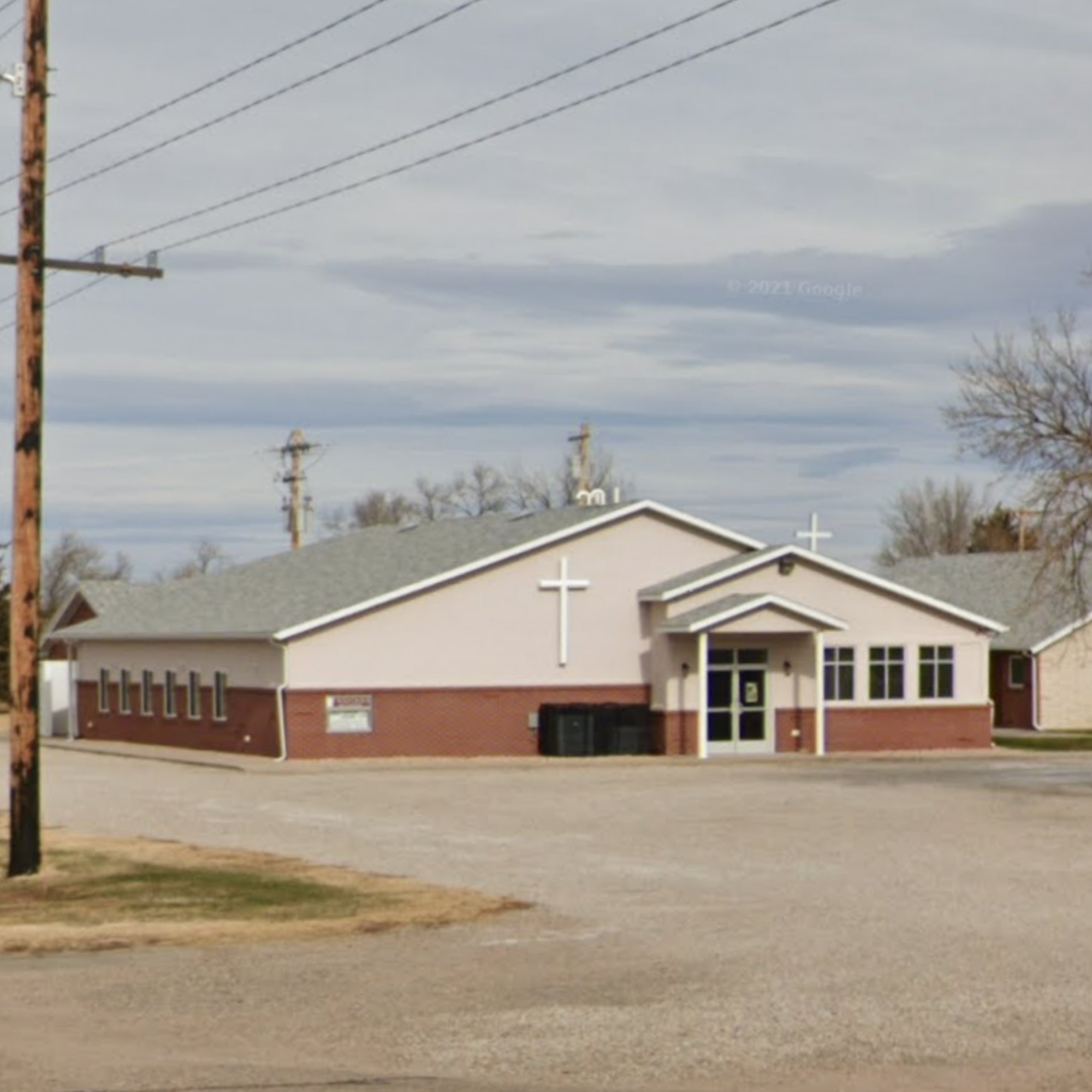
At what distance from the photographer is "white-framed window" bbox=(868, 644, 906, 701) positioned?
5350 centimetres

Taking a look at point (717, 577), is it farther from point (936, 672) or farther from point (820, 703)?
point (936, 672)

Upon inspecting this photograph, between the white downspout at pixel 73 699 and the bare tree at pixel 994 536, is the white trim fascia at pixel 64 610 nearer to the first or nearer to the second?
Answer: the white downspout at pixel 73 699

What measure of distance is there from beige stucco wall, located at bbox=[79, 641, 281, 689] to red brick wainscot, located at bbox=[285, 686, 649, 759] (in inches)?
51.8

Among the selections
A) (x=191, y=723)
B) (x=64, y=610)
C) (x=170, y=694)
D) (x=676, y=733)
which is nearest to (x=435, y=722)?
(x=676, y=733)

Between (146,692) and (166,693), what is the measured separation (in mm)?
1563

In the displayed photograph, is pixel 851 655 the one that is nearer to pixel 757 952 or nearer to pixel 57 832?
pixel 57 832

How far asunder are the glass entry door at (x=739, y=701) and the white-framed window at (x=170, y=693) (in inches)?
530

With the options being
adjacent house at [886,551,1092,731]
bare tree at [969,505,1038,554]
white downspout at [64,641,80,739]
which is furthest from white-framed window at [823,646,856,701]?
bare tree at [969,505,1038,554]

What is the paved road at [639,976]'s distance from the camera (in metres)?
11.7

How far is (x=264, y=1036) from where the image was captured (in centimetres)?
1276

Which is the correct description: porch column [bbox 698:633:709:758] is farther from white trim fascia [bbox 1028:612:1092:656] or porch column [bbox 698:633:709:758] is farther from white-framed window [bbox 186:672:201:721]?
white trim fascia [bbox 1028:612:1092:656]

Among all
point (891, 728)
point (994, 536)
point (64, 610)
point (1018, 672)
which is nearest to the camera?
point (891, 728)

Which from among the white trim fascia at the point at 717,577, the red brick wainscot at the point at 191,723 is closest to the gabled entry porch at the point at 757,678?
the white trim fascia at the point at 717,577

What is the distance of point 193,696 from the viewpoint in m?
54.2
